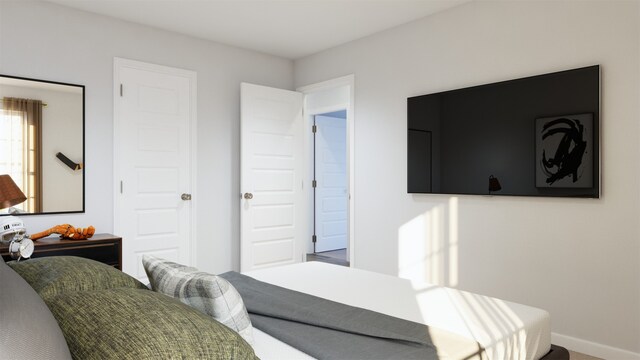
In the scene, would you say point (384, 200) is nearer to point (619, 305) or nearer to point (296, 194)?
point (296, 194)

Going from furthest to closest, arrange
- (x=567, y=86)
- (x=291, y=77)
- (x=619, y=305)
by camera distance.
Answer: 1. (x=291, y=77)
2. (x=567, y=86)
3. (x=619, y=305)

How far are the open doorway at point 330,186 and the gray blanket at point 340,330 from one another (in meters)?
4.48

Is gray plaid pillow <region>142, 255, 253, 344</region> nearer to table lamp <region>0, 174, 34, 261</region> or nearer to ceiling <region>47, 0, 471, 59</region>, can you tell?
table lamp <region>0, 174, 34, 261</region>

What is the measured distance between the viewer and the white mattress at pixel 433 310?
1640mm

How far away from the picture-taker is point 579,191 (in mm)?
2906

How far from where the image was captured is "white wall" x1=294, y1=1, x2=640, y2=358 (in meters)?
2.77

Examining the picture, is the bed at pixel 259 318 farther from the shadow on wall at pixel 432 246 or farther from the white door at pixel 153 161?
the white door at pixel 153 161

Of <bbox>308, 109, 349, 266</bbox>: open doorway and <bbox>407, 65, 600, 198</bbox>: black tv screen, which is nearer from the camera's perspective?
<bbox>407, 65, 600, 198</bbox>: black tv screen

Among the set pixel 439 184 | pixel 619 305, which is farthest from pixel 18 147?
pixel 619 305

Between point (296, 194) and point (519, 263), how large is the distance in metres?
2.58

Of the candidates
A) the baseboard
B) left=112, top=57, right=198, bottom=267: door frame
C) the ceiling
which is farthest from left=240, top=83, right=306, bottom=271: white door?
the baseboard

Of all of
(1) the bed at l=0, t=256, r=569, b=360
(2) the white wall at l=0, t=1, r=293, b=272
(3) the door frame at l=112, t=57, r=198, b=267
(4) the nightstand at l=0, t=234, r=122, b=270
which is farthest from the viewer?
(3) the door frame at l=112, t=57, r=198, b=267

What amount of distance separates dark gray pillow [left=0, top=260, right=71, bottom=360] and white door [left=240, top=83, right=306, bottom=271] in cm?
382

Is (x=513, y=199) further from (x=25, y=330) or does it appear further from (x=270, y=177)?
(x=25, y=330)
